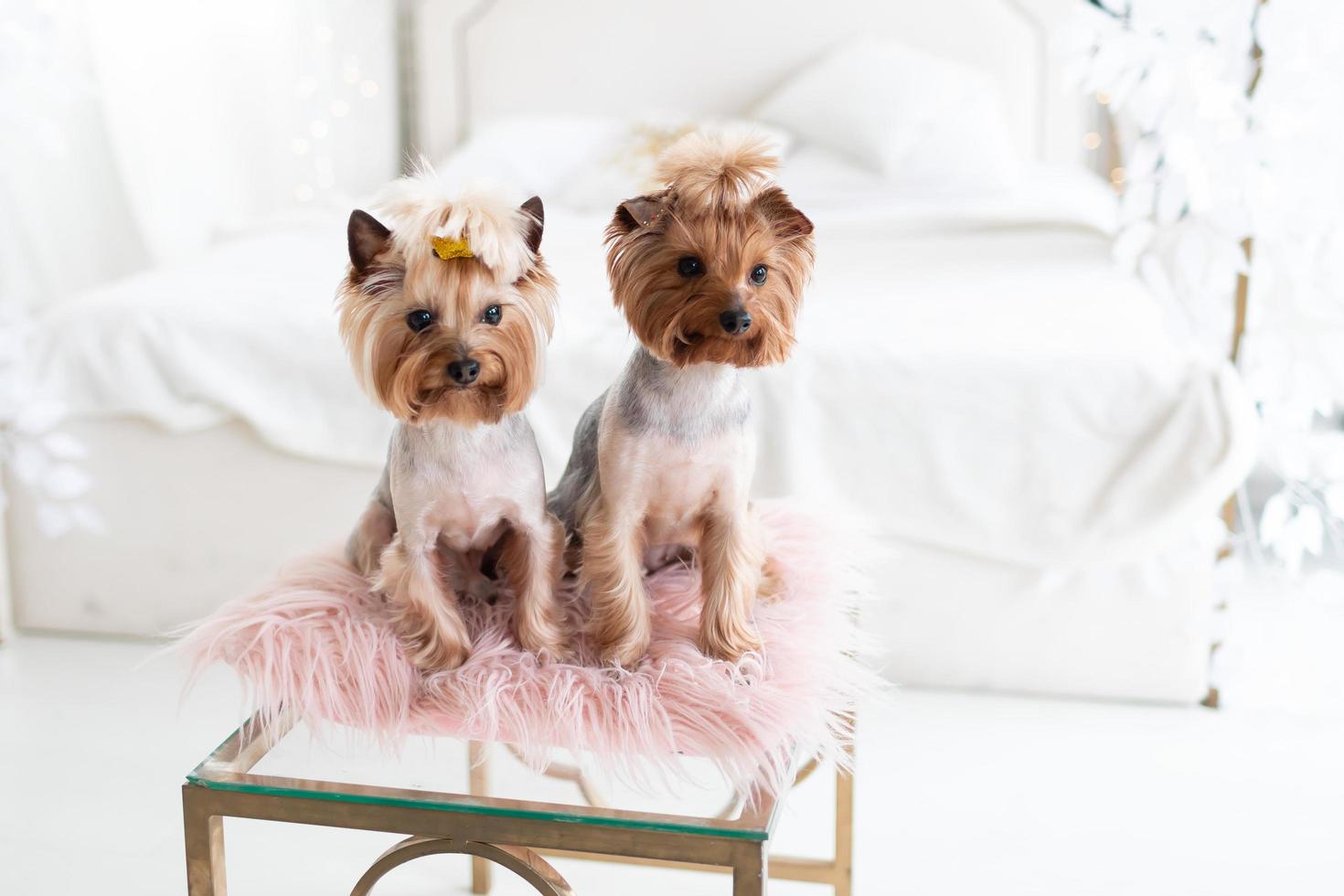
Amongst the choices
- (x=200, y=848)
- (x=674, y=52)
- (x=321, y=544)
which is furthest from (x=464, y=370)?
(x=674, y=52)

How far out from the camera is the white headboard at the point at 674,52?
12.2ft

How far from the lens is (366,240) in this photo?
997 mm

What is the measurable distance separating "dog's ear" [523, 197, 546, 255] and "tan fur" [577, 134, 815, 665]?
0.06 m

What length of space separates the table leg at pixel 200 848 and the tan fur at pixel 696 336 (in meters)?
0.36

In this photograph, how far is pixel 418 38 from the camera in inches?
160

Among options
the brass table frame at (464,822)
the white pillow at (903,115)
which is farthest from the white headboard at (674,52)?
the brass table frame at (464,822)

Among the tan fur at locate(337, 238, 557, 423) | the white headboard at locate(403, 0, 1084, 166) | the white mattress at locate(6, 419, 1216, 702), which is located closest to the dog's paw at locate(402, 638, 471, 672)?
the tan fur at locate(337, 238, 557, 423)

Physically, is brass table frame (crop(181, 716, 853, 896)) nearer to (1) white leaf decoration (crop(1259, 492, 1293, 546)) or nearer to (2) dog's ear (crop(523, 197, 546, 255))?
(2) dog's ear (crop(523, 197, 546, 255))

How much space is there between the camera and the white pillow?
316 cm

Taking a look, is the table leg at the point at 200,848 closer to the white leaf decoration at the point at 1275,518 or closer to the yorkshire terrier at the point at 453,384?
the yorkshire terrier at the point at 453,384

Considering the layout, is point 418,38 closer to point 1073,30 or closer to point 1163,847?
point 1073,30

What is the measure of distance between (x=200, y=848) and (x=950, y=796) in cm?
128

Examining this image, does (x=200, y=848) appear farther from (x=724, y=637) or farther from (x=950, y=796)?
(x=950, y=796)

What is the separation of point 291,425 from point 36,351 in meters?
0.51
